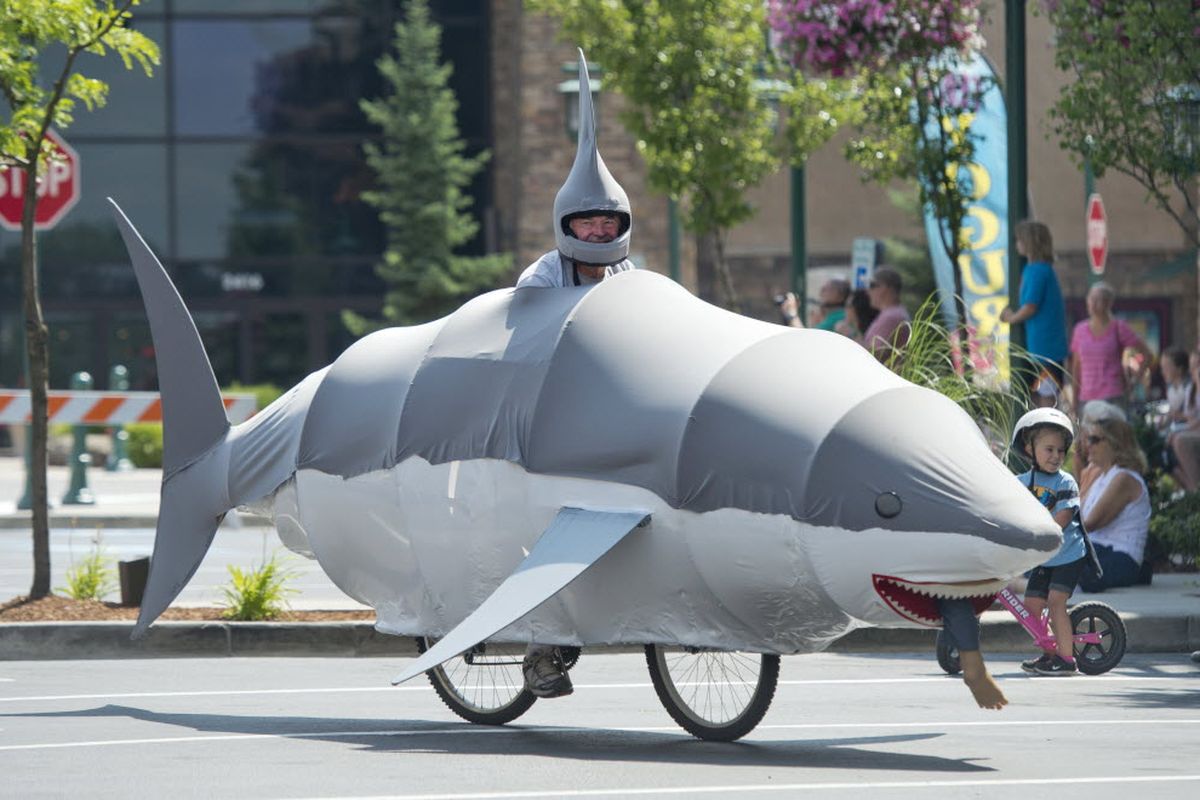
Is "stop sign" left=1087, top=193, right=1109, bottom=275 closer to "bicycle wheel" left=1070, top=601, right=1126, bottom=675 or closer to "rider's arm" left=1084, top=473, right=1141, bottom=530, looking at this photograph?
"rider's arm" left=1084, top=473, right=1141, bottom=530

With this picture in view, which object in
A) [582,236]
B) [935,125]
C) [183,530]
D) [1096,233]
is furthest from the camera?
[1096,233]

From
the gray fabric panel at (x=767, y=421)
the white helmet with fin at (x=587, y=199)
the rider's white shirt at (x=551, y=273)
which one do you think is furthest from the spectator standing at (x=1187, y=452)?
the gray fabric panel at (x=767, y=421)

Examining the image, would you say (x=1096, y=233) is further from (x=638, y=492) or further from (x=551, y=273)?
(x=638, y=492)

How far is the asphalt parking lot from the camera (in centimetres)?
868

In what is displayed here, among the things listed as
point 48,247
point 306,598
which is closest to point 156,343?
point 306,598

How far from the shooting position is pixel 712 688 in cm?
1003

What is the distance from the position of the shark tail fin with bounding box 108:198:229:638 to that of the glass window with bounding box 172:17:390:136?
30116 millimetres

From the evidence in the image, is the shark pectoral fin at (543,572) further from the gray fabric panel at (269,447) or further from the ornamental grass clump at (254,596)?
the ornamental grass clump at (254,596)

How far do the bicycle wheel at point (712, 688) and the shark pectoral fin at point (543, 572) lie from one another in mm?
661

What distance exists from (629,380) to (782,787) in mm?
1770

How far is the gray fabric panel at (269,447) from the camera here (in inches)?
423

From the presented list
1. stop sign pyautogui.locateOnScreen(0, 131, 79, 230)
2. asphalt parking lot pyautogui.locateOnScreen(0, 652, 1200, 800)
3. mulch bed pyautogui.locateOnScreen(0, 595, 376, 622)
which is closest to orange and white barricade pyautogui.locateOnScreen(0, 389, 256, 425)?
stop sign pyautogui.locateOnScreen(0, 131, 79, 230)

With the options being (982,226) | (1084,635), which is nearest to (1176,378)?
(982,226)

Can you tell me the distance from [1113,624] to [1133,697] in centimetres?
113
